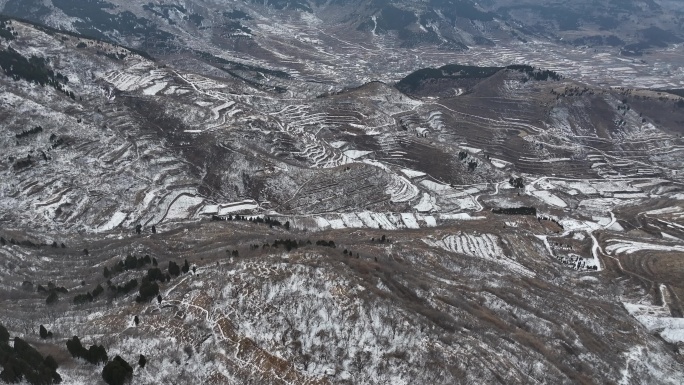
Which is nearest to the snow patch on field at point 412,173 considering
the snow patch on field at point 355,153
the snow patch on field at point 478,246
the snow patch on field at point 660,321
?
the snow patch on field at point 355,153

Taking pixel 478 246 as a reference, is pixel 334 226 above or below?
below

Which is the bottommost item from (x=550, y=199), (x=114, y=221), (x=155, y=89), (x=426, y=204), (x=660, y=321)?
(x=550, y=199)

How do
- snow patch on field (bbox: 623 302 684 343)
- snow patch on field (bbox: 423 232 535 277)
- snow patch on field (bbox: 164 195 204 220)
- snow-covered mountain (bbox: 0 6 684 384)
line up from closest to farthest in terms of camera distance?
snow-covered mountain (bbox: 0 6 684 384) < snow patch on field (bbox: 623 302 684 343) < snow patch on field (bbox: 423 232 535 277) < snow patch on field (bbox: 164 195 204 220)

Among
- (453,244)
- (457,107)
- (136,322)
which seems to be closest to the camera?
(136,322)

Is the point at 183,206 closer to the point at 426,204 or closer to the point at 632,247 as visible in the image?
the point at 426,204

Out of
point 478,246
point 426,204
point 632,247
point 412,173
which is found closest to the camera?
point 478,246

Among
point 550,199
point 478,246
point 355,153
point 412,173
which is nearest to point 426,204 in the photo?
point 412,173

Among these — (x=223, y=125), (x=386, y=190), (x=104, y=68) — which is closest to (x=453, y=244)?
(x=386, y=190)

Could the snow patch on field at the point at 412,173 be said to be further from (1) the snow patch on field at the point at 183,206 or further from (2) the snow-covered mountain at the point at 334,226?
(1) the snow patch on field at the point at 183,206

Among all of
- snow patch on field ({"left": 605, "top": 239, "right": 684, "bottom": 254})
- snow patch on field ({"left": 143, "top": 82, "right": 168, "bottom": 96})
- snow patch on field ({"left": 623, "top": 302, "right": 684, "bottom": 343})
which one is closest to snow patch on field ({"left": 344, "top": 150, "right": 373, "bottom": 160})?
snow patch on field ({"left": 143, "top": 82, "right": 168, "bottom": 96})

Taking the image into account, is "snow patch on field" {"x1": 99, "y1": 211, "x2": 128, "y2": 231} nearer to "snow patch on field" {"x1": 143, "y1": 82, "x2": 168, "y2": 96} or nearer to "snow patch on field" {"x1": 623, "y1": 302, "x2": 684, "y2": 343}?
"snow patch on field" {"x1": 143, "y1": 82, "x2": 168, "y2": 96}

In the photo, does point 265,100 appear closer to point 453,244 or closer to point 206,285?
point 453,244
